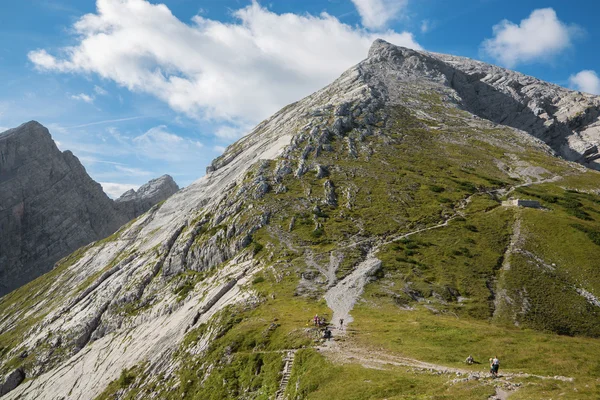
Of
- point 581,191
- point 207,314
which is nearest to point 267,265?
point 207,314

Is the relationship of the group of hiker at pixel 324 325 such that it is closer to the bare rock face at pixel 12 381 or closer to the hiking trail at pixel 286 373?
the hiking trail at pixel 286 373

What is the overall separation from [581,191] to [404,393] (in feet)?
379

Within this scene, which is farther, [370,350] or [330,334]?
[330,334]

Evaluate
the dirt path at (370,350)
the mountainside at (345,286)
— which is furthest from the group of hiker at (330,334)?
the mountainside at (345,286)

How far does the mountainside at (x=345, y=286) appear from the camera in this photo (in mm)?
43750

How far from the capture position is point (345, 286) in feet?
235

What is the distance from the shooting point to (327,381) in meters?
38.8

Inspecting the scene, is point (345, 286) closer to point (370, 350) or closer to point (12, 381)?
point (370, 350)

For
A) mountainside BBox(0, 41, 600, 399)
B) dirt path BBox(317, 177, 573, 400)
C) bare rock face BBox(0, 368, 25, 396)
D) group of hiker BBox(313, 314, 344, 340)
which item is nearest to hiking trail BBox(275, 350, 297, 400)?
mountainside BBox(0, 41, 600, 399)

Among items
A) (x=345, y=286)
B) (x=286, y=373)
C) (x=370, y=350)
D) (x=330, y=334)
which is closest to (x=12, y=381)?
(x=345, y=286)

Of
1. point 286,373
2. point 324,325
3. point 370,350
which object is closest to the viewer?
point 286,373

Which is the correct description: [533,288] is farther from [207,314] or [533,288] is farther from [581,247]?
[207,314]

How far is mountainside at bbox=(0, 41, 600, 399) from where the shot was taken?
43.8 m

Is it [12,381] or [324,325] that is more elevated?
[324,325]
